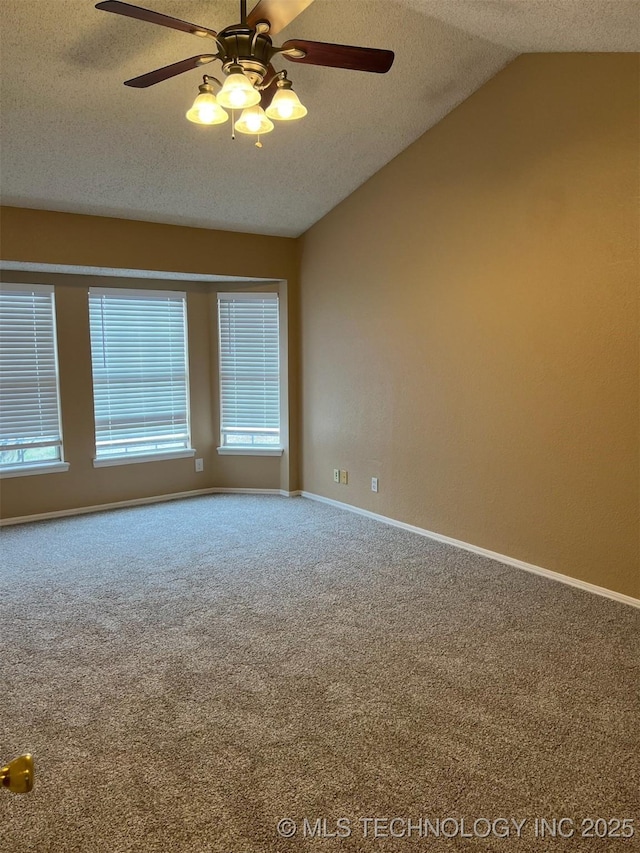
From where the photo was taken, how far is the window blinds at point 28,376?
15.6 ft

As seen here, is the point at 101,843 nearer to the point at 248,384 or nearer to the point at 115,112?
the point at 115,112

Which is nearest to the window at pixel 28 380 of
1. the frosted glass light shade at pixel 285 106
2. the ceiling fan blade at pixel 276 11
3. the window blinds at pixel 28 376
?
the window blinds at pixel 28 376

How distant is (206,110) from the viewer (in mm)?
2445

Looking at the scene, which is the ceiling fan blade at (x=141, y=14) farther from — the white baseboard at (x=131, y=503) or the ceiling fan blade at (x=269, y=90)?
the white baseboard at (x=131, y=503)

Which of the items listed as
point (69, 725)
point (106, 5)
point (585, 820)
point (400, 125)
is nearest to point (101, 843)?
A: point (69, 725)

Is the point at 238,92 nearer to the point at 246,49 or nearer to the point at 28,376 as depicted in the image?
the point at 246,49

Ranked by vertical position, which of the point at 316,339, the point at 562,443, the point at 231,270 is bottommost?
the point at 562,443

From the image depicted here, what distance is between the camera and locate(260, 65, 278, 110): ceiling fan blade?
8.13 ft

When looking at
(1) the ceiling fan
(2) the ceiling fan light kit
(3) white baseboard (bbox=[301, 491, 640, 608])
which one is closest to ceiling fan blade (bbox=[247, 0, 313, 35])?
(1) the ceiling fan

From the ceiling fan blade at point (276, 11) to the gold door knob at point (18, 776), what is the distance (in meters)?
2.38

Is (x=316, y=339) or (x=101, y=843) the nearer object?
(x=101, y=843)

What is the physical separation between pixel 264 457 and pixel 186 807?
13.3 feet

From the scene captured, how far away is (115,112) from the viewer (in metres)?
3.46

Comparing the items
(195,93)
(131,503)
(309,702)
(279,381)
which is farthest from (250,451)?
(309,702)
